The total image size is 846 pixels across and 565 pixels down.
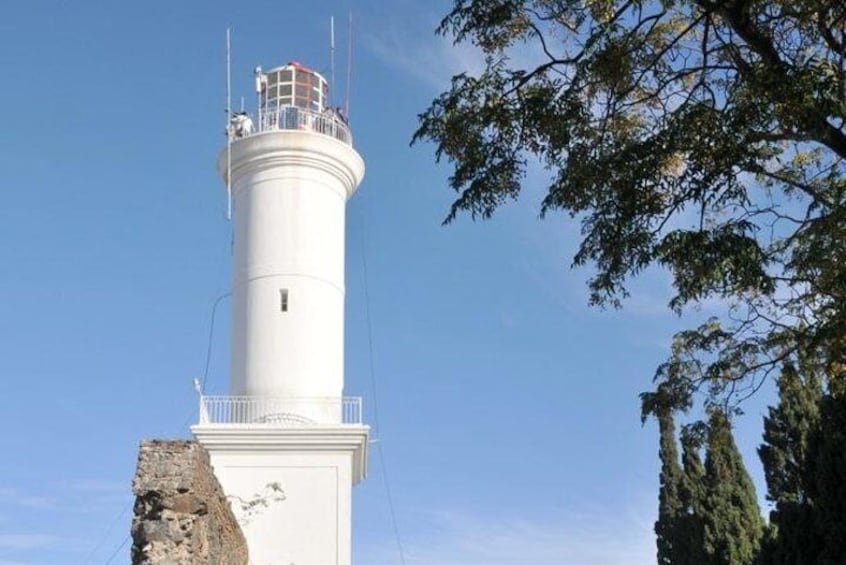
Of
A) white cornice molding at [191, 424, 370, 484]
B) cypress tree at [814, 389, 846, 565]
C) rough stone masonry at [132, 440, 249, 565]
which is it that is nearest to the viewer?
rough stone masonry at [132, 440, 249, 565]

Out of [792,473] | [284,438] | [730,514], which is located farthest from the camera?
[730,514]

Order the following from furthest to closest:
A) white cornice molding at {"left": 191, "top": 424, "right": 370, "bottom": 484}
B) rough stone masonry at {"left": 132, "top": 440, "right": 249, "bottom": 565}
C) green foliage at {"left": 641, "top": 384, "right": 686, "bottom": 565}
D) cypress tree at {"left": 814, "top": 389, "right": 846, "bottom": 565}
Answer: green foliage at {"left": 641, "top": 384, "right": 686, "bottom": 565}, white cornice molding at {"left": 191, "top": 424, "right": 370, "bottom": 484}, cypress tree at {"left": 814, "top": 389, "right": 846, "bottom": 565}, rough stone masonry at {"left": 132, "top": 440, "right": 249, "bottom": 565}

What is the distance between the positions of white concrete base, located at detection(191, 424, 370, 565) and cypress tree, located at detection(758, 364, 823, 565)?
658 centimetres

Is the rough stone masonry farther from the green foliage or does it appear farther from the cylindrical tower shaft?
the green foliage

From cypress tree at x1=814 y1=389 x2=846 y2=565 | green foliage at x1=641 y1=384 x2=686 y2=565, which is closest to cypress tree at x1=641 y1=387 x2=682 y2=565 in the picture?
green foliage at x1=641 y1=384 x2=686 y2=565

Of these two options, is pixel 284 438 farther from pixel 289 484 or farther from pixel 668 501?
pixel 668 501

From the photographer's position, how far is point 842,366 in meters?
12.3

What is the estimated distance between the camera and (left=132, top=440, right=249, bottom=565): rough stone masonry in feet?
36.7

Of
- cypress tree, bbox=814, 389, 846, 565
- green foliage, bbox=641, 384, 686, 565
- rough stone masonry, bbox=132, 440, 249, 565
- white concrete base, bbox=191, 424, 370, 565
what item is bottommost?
rough stone masonry, bbox=132, 440, 249, 565

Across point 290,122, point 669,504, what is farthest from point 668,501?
point 290,122

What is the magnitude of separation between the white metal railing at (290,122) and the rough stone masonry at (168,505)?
11684mm

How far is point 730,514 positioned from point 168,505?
16.8 m

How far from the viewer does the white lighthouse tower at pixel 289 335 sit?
1988 cm

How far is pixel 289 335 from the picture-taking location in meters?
21.3
